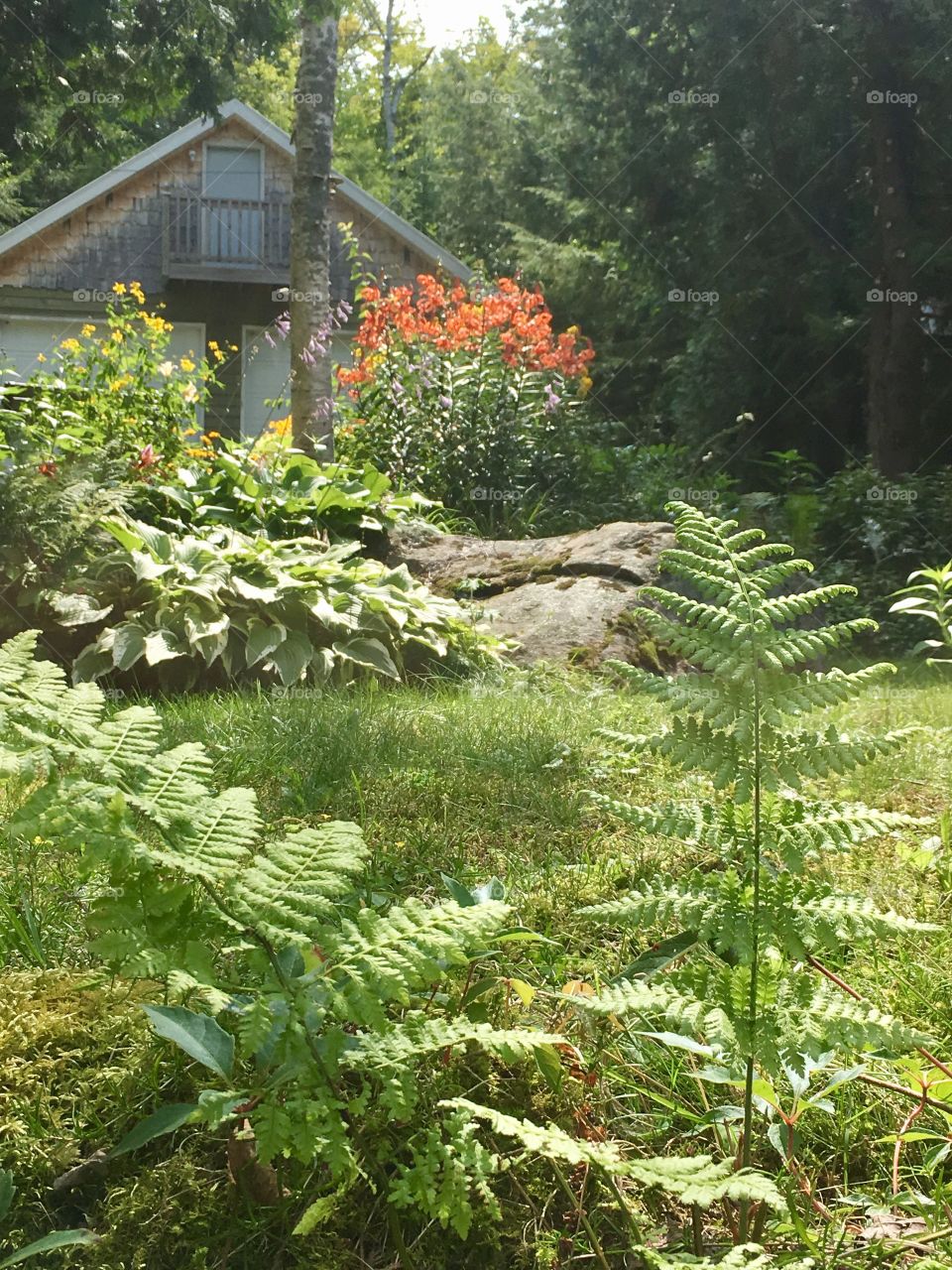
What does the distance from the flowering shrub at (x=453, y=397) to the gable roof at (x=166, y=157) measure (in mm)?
9902

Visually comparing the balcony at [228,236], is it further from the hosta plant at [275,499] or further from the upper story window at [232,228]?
the hosta plant at [275,499]

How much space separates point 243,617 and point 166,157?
16.4m

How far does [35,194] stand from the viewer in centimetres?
2191

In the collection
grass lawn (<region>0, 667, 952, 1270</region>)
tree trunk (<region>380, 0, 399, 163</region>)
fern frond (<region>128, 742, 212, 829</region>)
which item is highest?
tree trunk (<region>380, 0, 399, 163</region>)

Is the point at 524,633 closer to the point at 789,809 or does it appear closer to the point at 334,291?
the point at 789,809

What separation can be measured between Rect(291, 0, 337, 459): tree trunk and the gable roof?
10.6m

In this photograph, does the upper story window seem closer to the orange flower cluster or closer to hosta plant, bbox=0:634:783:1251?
the orange flower cluster

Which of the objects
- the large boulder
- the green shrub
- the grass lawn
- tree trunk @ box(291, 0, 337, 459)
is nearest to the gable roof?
tree trunk @ box(291, 0, 337, 459)

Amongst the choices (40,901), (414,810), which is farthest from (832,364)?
(40,901)

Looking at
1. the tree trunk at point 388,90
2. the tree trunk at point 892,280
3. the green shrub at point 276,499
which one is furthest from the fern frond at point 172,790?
the tree trunk at point 388,90

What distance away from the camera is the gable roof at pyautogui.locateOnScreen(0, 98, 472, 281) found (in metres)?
18.0

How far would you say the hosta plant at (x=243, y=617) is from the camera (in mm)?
4691

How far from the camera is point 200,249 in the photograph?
1844cm

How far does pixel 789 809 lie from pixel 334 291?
19646mm
